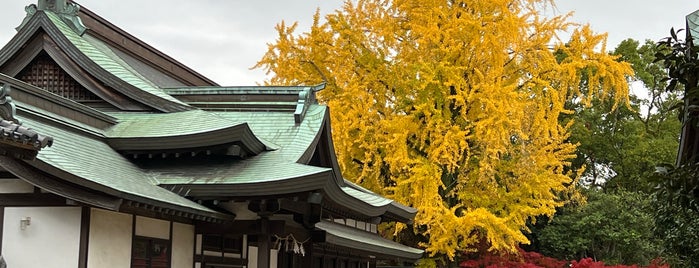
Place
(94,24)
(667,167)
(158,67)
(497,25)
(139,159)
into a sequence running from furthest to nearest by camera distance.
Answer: (497,25)
(158,67)
(94,24)
(139,159)
(667,167)

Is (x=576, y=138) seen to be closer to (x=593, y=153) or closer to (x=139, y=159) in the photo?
(x=593, y=153)

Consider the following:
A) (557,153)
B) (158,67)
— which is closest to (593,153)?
(557,153)

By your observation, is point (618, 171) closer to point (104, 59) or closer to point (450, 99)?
point (450, 99)

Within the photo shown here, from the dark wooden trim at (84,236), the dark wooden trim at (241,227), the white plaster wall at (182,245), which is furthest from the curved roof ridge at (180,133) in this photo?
the dark wooden trim at (84,236)

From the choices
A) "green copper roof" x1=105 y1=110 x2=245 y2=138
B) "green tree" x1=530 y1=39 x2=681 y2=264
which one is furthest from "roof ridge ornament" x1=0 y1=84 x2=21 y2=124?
"green tree" x1=530 y1=39 x2=681 y2=264

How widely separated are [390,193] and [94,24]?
9611 millimetres

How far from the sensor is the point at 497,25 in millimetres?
20234

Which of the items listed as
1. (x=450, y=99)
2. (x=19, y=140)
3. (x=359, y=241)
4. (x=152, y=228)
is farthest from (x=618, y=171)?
(x=19, y=140)

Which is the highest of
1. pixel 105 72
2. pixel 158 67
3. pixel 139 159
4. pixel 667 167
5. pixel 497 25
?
pixel 497 25

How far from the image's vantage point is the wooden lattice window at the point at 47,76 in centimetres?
1263

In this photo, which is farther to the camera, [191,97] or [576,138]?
[576,138]

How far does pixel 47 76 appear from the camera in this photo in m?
12.7

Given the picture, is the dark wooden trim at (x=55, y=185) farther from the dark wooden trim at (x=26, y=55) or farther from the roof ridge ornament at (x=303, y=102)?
the roof ridge ornament at (x=303, y=102)

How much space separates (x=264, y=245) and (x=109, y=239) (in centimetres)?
286
